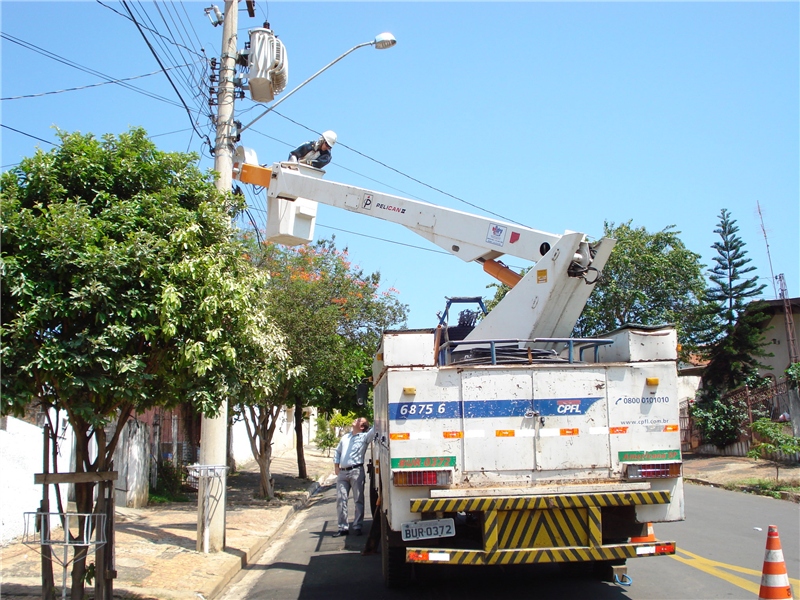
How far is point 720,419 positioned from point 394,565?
20.7 m

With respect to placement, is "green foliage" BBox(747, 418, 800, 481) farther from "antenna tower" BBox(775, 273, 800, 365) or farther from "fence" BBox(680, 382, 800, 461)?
"antenna tower" BBox(775, 273, 800, 365)

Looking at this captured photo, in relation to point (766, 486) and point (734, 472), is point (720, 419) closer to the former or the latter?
point (734, 472)

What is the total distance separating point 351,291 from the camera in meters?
17.3

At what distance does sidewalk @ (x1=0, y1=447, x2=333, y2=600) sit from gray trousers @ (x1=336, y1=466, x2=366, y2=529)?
1281 mm

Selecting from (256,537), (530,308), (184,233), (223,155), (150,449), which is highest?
(223,155)

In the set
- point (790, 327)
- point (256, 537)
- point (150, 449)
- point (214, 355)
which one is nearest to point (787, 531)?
point (256, 537)

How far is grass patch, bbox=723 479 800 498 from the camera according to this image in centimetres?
1552

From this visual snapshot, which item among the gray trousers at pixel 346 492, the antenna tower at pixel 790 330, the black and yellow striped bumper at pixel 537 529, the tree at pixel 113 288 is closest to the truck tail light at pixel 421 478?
the black and yellow striped bumper at pixel 537 529

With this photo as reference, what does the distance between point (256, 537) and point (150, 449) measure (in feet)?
18.0

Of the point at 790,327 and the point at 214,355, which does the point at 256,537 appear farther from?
the point at 790,327

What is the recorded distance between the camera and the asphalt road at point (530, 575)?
684 centimetres

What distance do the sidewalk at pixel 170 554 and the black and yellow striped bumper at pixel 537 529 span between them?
117 inches

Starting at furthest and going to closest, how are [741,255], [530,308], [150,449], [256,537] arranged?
[741,255] < [150,449] < [256,537] < [530,308]

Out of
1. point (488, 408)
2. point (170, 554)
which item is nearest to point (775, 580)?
point (488, 408)
